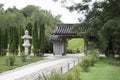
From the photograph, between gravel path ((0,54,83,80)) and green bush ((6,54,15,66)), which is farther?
green bush ((6,54,15,66))

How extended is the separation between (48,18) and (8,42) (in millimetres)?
25097

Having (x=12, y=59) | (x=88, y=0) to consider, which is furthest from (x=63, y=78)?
(x=88, y=0)

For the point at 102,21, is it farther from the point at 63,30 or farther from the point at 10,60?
the point at 63,30

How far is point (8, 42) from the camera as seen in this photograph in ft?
138

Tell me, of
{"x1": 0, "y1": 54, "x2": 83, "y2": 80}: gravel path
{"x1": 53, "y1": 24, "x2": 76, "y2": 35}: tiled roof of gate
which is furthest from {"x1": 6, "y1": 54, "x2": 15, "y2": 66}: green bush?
{"x1": 53, "y1": 24, "x2": 76, "y2": 35}: tiled roof of gate

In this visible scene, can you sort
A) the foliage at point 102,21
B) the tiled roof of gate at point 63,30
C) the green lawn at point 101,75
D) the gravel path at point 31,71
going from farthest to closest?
the tiled roof of gate at point 63,30, the foliage at point 102,21, the green lawn at point 101,75, the gravel path at point 31,71

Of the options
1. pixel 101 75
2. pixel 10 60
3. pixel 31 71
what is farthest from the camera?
pixel 10 60

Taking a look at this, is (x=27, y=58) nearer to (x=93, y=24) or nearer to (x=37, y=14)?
(x=93, y=24)

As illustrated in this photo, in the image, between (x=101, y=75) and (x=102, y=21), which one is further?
(x=102, y=21)

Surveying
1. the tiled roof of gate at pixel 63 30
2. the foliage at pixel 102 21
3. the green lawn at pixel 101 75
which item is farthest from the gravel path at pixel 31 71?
the tiled roof of gate at pixel 63 30

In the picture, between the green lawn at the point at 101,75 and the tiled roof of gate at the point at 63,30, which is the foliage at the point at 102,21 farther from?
the tiled roof of gate at the point at 63,30

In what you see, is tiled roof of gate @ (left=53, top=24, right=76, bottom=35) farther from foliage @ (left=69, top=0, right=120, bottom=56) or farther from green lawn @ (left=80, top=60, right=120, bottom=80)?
green lawn @ (left=80, top=60, right=120, bottom=80)

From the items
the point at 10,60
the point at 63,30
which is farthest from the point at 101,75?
the point at 63,30

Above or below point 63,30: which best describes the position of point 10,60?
below
